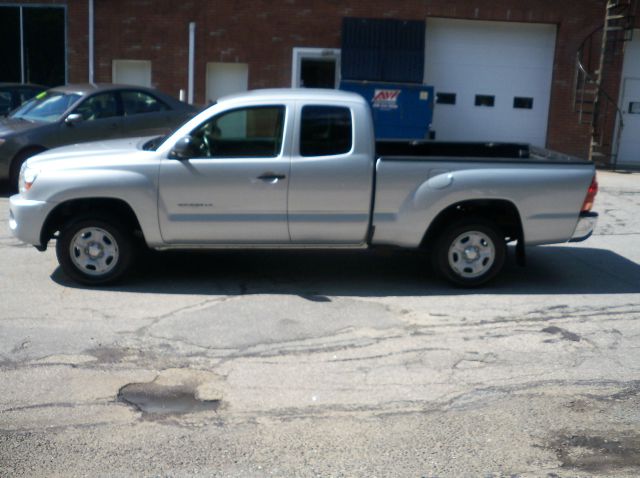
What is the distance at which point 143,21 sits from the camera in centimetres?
1939

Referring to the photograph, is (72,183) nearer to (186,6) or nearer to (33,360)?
(33,360)

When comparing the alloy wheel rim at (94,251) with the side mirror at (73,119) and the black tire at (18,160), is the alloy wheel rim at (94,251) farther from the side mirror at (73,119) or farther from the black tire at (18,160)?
the side mirror at (73,119)

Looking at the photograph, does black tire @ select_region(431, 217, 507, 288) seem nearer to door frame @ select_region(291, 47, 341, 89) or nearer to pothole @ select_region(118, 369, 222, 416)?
pothole @ select_region(118, 369, 222, 416)

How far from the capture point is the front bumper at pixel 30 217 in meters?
7.60

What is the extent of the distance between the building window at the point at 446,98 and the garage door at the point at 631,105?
3.91m

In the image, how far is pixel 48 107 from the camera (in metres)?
13.1

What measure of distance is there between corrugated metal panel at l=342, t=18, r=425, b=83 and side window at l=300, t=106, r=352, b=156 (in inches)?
433

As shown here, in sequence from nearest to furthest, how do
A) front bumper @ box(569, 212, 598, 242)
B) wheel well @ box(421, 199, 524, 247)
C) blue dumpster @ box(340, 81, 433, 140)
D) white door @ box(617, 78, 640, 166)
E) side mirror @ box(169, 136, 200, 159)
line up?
side mirror @ box(169, 136, 200, 159), wheel well @ box(421, 199, 524, 247), front bumper @ box(569, 212, 598, 242), blue dumpster @ box(340, 81, 433, 140), white door @ box(617, 78, 640, 166)

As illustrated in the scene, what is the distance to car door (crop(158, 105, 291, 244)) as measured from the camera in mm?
7570

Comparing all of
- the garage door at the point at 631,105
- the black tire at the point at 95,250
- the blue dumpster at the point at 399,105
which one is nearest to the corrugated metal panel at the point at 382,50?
the blue dumpster at the point at 399,105

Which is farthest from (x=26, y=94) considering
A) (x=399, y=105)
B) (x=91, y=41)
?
(x=399, y=105)

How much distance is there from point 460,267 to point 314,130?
1933 millimetres

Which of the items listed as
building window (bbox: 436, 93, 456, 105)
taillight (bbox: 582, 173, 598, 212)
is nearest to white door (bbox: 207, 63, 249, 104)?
building window (bbox: 436, 93, 456, 105)

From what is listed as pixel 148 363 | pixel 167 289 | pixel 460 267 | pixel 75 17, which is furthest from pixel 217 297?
pixel 75 17
